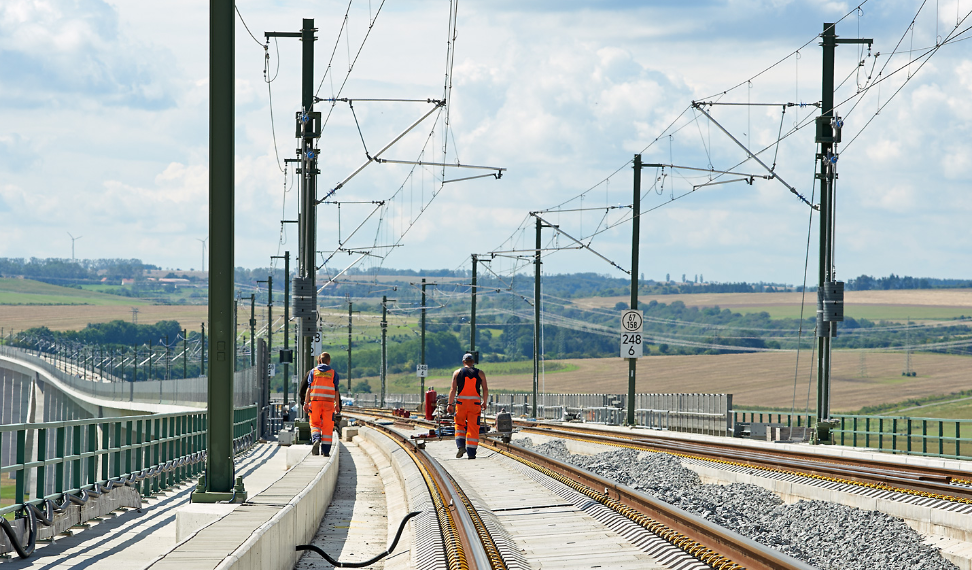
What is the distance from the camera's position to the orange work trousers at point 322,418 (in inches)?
741

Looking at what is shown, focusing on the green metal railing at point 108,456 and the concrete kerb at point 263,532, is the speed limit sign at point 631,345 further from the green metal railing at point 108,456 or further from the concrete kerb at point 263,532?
the concrete kerb at point 263,532

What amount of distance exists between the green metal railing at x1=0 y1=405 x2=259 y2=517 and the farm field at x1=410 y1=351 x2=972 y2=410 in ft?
260

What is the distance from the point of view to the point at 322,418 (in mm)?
18984

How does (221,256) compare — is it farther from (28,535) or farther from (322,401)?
(322,401)

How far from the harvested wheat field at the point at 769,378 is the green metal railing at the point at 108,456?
8071 cm

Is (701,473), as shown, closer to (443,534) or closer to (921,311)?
(443,534)

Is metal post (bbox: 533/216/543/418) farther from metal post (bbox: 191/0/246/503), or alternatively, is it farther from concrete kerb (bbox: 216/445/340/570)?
metal post (bbox: 191/0/246/503)

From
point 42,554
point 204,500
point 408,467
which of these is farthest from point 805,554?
point 408,467

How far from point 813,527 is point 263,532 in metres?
6.38

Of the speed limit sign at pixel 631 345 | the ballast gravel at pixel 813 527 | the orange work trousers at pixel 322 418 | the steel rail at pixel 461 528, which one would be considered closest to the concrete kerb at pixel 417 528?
the steel rail at pixel 461 528

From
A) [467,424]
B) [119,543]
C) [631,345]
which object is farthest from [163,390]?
[119,543]

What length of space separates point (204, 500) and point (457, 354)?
148550 mm

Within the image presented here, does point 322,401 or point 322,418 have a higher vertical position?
point 322,401

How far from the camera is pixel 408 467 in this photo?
61.5 feet
